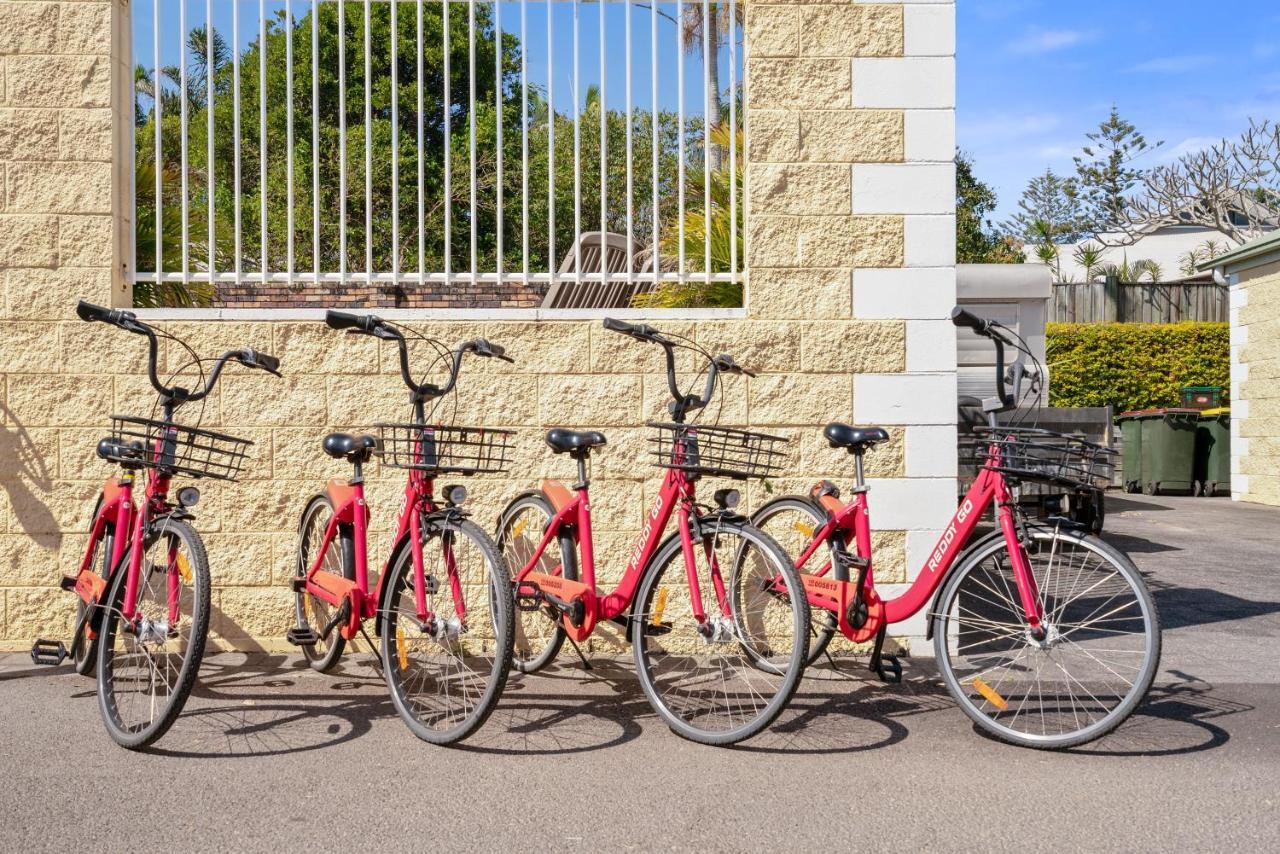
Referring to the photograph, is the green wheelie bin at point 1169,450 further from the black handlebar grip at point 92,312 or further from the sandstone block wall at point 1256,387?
the black handlebar grip at point 92,312

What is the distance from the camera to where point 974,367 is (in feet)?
34.4

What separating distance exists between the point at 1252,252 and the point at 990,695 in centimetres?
1280

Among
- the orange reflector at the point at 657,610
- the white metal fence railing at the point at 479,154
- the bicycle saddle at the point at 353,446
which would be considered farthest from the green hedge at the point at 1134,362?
the bicycle saddle at the point at 353,446

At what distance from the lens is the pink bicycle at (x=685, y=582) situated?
14.1 ft

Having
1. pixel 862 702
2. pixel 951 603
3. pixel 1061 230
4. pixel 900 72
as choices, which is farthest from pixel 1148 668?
pixel 1061 230

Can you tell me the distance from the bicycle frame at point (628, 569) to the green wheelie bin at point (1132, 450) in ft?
43.8

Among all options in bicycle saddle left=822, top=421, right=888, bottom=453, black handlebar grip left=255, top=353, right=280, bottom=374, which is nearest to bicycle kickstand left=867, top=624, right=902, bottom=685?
A: bicycle saddle left=822, top=421, right=888, bottom=453

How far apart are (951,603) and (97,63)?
448 centimetres

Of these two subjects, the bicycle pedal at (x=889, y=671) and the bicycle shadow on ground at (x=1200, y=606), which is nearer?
the bicycle pedal at (x=889, y=671)

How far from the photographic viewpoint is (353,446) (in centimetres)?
468

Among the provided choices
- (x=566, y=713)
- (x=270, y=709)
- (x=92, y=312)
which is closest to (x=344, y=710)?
(x=270, y=709)

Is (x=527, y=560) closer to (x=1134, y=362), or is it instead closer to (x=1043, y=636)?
(x=1043, y=636)

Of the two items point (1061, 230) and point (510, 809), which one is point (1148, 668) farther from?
point (1061, 230)

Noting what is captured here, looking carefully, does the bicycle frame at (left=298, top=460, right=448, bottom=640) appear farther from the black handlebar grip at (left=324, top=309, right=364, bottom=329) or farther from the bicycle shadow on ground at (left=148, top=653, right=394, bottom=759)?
the black handlebar grip at (left=324, top=309, right=364, bottom=329)
